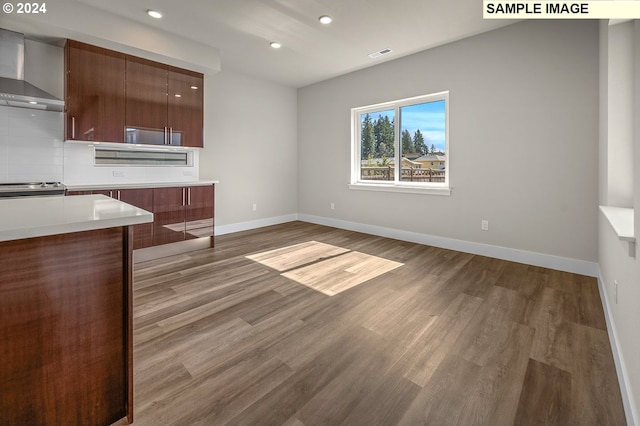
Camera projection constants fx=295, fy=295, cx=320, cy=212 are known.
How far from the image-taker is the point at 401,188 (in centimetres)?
453

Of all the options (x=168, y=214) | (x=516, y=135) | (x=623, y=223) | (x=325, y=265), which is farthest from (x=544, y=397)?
(x=168, y=214)

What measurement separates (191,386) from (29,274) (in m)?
0.89

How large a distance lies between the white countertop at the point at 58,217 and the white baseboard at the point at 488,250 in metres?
3.78

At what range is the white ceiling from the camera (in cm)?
299

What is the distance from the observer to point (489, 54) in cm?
354

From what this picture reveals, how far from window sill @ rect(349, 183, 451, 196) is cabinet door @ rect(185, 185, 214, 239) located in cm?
238

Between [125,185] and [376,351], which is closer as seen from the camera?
[376,351]

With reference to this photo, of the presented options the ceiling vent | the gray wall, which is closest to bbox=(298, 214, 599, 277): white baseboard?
the gray wall

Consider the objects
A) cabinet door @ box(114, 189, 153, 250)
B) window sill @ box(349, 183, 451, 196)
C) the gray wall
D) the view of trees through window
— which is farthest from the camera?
the view of trees through window

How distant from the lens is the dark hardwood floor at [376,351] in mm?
1359

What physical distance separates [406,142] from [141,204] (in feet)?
12.4

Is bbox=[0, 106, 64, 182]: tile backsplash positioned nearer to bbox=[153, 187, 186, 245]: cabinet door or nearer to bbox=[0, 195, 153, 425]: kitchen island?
bbox=[153, 187, 186, 245]: cabinet door

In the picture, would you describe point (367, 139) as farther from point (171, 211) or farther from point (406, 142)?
point (171, 211)

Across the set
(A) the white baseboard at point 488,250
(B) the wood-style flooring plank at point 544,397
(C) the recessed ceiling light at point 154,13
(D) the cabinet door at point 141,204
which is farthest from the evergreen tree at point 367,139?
(B) the wood-style flooring plank at point 544,397
